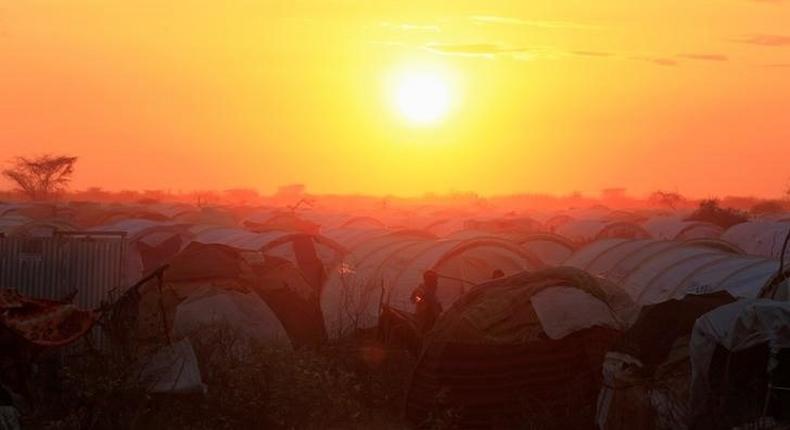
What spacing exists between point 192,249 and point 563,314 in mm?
6525

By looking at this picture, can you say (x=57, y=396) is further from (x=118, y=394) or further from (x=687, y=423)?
(x=687, y=423)

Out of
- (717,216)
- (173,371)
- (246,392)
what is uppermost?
(717,216)

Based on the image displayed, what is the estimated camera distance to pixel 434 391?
520 inches

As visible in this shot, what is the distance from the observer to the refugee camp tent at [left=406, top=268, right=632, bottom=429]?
42.6 ft

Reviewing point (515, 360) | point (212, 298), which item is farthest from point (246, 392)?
point (212, 298)

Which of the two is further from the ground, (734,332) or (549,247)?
(734,332)

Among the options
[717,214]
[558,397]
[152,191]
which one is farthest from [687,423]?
[152,191]

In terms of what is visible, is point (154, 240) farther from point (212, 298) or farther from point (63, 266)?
Result: point (63, 266)

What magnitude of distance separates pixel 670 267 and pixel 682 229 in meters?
18.1

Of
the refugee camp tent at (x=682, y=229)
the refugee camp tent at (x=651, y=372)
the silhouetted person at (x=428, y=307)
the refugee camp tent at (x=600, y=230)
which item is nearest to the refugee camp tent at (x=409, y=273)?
the silhouetted person at (x=428, y=307)

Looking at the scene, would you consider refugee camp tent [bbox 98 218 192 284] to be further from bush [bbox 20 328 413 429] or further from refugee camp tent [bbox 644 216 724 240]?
refugee camp tent [bbox 644 216 724 240]

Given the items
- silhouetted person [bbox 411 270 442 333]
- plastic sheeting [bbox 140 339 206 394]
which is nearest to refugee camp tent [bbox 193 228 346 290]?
silhouetted person [bbox 411 270 442 333]

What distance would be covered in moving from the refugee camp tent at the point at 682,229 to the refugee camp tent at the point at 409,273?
17146 mm

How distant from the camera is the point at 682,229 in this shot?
1522 inches
